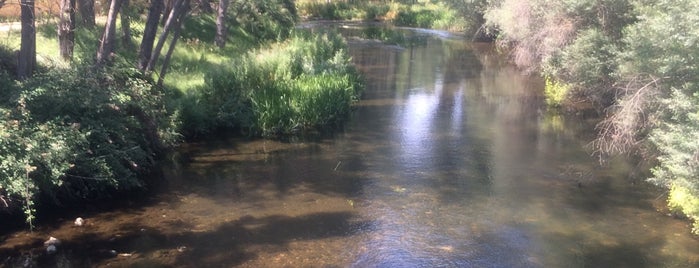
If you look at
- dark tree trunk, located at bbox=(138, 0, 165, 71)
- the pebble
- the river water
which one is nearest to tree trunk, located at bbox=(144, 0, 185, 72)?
dark tree trunk, located at bbox=(138, 0, 165, 71)

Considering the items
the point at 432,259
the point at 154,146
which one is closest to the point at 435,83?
the point at 154,146

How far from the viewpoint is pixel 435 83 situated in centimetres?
2295

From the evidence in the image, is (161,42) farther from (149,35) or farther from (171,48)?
(171,48)

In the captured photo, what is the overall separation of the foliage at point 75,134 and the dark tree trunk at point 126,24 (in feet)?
15.5

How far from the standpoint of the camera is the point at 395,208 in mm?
10320

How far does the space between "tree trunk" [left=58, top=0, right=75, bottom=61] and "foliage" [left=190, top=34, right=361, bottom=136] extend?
3000 millimetres

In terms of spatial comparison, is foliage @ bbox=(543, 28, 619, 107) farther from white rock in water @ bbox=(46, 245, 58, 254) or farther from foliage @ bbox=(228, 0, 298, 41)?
white rock in water @ bbox=(46, 245, 58, 254)

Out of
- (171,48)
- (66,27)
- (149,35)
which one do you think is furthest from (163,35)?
(66,27)

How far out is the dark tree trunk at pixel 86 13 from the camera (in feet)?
52.3

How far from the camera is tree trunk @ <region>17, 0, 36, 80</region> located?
432 inches

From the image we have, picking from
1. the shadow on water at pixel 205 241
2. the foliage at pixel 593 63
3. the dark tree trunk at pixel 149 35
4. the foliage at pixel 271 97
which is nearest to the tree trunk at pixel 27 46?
the dark tree trunk at pixel 149 35

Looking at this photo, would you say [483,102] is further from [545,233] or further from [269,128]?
[545,233]

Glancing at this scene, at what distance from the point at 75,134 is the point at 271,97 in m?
6.21

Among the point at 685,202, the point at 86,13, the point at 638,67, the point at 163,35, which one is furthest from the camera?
the point at 86,13
